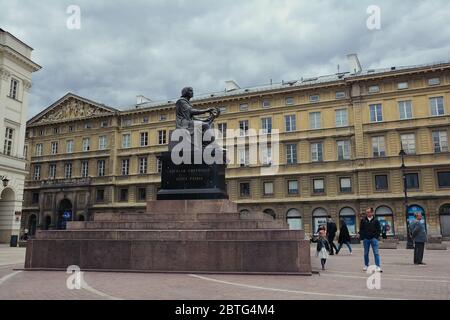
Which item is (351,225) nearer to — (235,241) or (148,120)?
(148,120)

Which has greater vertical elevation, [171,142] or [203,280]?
[171,142]

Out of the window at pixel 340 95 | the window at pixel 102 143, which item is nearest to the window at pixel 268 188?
the window at pixel 340 95

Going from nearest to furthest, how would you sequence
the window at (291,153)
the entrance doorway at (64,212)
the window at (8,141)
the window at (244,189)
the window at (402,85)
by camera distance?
the window at (8,141) → the window at (402,85) → the window at (291,153) → the window at (244,189) → the entrance doorway at (64,212)

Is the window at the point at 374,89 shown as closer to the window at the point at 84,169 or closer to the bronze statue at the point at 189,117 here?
the bronze statue at the point at 189,117

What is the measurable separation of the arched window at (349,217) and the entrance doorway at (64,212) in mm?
33355

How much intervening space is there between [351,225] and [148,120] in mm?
26668

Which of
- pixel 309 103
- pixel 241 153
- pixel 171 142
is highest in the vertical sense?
pixel 309 103

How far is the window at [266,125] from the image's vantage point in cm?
4375

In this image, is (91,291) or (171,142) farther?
(171,142)

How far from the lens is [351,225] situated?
38.6 metres

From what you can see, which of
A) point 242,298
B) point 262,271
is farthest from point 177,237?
point 242,298

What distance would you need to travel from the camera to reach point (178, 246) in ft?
32.2

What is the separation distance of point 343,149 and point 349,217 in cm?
661
